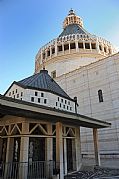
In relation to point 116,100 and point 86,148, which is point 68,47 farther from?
point 86,148

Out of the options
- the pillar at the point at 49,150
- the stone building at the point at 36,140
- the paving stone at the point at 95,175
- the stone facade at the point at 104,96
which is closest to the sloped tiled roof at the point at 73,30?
the stone facade at the point at 104,96

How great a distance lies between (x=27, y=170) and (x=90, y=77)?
1946 centimetres

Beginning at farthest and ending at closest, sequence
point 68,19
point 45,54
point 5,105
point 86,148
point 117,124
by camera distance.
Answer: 1. point 68,19
2. point 45,54
3. point 86,148
4. point 117,124
5. point 5,105

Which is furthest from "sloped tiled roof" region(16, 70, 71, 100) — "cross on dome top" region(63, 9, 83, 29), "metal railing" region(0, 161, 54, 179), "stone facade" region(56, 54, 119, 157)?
"cross on dome top" region(63, 9, 83, 29)


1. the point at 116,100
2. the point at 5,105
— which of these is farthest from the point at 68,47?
the point at 5,105

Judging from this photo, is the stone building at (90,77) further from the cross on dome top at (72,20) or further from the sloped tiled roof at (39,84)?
the cross on dome top at (72,20)

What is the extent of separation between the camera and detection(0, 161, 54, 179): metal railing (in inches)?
368

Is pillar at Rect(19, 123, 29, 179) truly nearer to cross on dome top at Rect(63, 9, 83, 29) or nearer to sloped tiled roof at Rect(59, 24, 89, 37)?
sloped tiled roof at Rect(59, 24, 89, 37)

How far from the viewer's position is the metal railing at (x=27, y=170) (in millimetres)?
9344

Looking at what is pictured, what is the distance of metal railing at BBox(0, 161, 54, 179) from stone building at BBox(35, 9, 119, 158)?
13139 millimetres

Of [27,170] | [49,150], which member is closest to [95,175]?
[49,150]

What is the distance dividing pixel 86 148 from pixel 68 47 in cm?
2165

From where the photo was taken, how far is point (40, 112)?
8516mm

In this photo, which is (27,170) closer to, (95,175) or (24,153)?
(24,153)
